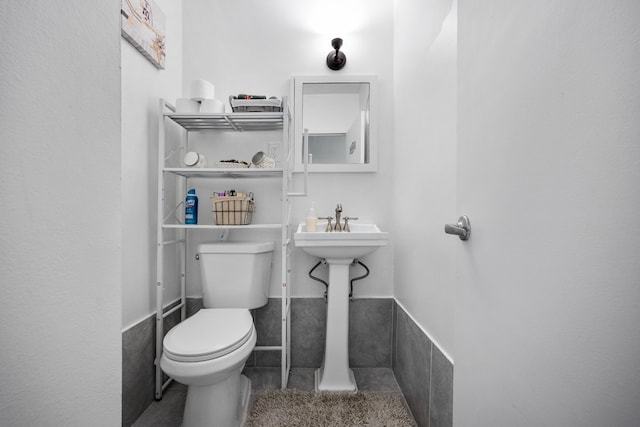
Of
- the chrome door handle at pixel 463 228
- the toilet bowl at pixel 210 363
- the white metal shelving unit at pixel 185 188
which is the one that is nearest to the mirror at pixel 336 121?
the white metal shelving unit at pixel 185 188

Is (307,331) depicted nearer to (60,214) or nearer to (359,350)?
(359,350)

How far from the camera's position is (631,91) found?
29cm

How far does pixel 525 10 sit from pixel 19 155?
0.73 metres

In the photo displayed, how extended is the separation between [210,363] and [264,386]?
2.07ft

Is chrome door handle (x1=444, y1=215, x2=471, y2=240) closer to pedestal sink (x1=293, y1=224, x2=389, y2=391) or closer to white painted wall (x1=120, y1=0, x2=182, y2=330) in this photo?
pedestal sink (x1=293, y1=224, x2=389, y2=391)

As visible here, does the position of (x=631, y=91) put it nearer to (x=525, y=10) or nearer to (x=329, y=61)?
(x=525, y=10)

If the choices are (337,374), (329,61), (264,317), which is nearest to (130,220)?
(264,317)

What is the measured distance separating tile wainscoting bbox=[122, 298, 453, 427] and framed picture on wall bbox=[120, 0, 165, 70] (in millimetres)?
1317

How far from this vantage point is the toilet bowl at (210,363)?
0.99 m

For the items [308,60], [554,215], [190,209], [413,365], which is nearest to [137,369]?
[190,209]

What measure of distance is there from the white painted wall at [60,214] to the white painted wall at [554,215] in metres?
0.66

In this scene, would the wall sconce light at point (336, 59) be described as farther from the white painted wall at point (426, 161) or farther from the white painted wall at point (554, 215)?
the white painted wall at point (554, 215)

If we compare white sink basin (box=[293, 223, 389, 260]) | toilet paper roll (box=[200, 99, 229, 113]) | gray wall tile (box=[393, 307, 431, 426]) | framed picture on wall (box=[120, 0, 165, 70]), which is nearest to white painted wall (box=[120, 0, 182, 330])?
framed picture on wall (box=[120, 0, 165, 70])

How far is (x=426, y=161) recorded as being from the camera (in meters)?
1.19
